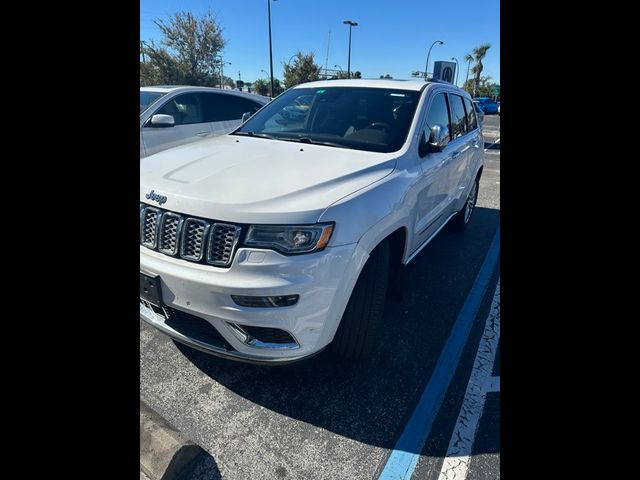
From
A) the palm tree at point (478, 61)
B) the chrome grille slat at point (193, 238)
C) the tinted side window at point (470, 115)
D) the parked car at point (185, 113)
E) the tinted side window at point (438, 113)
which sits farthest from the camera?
the palm tree at point (478, 61)

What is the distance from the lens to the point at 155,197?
6.98 ft

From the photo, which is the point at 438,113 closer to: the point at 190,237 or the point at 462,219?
the point at 462,219

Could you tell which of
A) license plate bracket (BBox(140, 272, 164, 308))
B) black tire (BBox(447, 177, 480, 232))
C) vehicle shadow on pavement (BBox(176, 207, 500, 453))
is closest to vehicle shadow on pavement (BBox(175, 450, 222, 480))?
vehicle shadow on pavement (BBox(176, 207, 500, 453))

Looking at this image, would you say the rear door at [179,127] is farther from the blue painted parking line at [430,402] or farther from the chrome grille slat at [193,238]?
the blue painted parking line at [430,402]

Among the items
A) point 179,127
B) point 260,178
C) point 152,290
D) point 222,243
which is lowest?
point 152,290

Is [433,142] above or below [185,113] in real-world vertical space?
below

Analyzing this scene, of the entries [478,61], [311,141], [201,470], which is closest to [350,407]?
[201,470]

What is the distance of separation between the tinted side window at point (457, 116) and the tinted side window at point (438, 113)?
22cm

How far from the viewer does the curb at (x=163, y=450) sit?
5.61 feet

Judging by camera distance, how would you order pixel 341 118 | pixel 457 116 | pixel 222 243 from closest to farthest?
1. pixel 222 243
2. pixel 341 118
3. pixel 457 116

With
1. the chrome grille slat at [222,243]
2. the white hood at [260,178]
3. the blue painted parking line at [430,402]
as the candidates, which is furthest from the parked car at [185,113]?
the blue painted parking line at [430,402]

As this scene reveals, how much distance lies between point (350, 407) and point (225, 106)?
5783 mm
